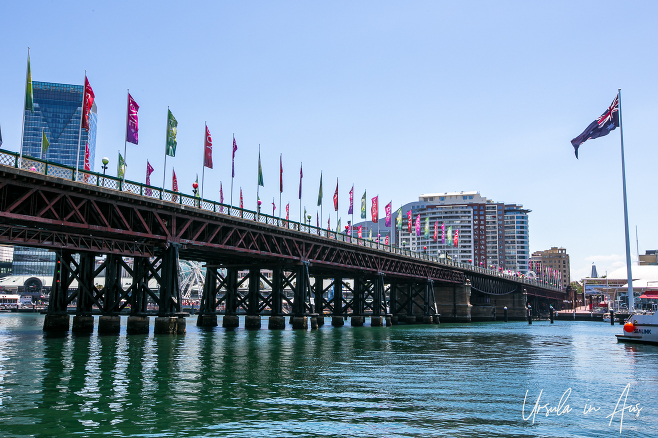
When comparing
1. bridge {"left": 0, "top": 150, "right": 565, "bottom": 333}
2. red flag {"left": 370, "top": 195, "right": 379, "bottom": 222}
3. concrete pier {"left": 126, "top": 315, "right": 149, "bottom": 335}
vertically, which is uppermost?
red flag {"left": 370, "top": 195, "right": 379, "bottom": 222}

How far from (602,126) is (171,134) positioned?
41004 millimetres

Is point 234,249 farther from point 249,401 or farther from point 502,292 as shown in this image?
point 502,292

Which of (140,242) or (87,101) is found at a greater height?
Answer: (87,101)

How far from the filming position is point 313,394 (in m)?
22.7

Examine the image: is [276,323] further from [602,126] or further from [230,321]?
[602,126]

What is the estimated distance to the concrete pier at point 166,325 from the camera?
5269cm

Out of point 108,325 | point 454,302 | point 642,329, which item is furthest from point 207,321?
point 454,302

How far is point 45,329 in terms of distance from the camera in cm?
5566

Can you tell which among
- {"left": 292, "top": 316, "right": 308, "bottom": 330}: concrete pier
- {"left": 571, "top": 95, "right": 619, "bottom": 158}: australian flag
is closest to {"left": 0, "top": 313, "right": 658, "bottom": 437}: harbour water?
{"left": 571, "top": 95, "right": 619, "bottom": 158}: australian flag

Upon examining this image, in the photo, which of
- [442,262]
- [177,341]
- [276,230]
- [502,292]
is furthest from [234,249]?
[502,292]

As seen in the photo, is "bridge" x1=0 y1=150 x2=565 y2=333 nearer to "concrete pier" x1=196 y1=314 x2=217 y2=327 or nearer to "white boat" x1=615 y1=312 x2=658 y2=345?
"concrete pier" x1=196 y1=314 x2=217 y2=327

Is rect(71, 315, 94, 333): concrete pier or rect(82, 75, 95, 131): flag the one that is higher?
rect(82, 75, 95, 131): flag

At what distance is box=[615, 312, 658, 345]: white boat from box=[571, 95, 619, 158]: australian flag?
17.8 m

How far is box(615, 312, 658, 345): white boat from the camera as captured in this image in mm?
52719
